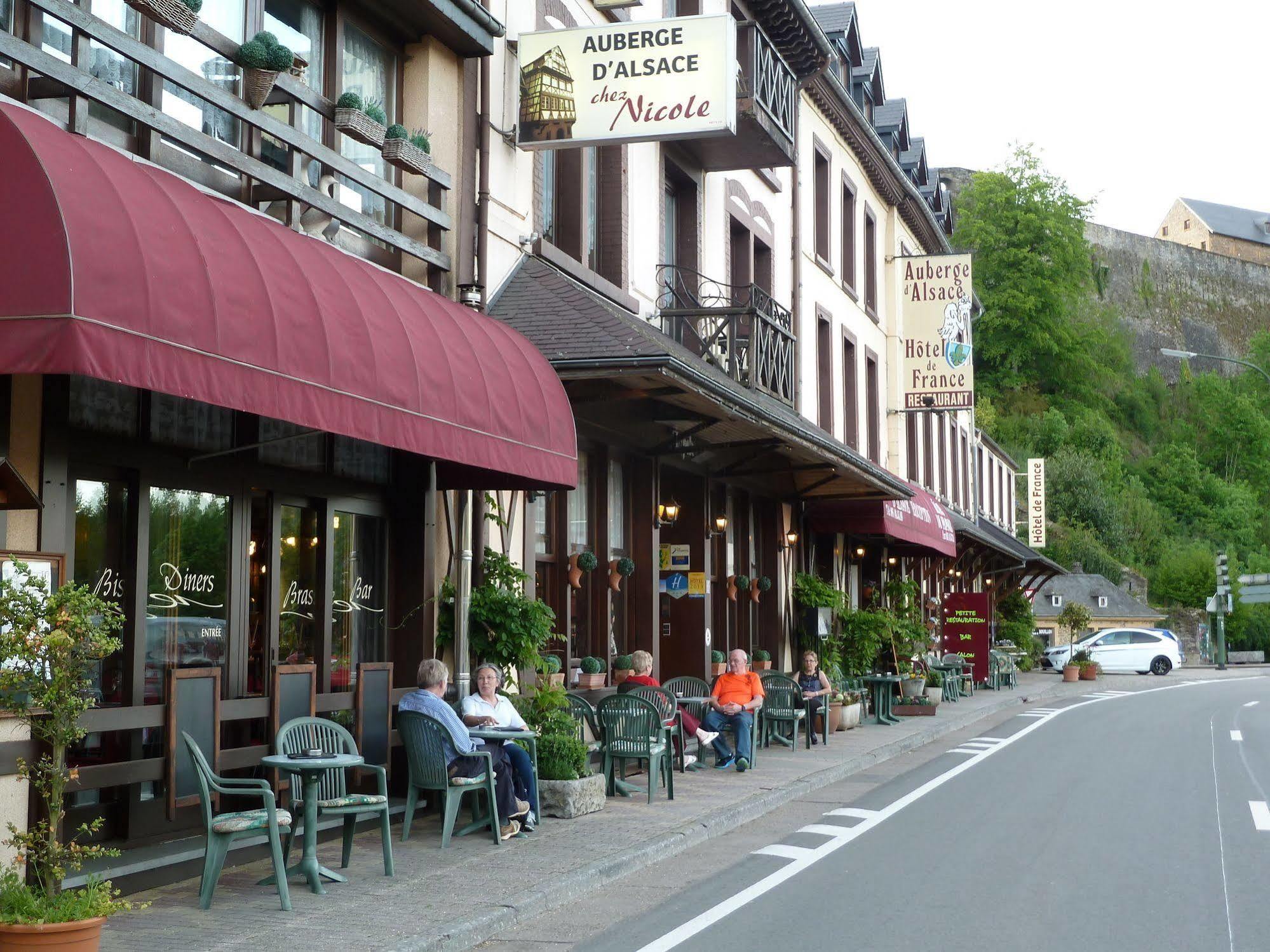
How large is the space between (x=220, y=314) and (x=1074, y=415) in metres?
82.2

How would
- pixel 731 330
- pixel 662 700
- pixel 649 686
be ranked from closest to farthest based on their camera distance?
pixel 662 700, pixel 649 686, pixel 731 330

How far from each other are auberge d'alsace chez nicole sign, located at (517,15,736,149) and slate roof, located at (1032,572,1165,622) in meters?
57.2

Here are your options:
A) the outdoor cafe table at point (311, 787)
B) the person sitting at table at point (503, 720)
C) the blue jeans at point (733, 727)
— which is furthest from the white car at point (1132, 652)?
the outdoor cafe table at point (311, 787)

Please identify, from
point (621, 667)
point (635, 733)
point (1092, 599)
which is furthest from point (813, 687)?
point (1092, 599)

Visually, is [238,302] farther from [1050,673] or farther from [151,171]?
[1050,673]

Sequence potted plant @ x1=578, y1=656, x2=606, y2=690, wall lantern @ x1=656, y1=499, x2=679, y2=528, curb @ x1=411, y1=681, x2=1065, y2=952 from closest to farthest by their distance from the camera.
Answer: curb @ x1=411, y1=681, x2=1065, y2=952 < potted plant @ x1=578, y1=656, x2=606, y2=690 < wall lantern @ x1=656, y1=499, x2=679, y2=528

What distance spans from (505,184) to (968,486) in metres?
34.0

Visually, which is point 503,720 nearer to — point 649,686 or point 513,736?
point 513,736

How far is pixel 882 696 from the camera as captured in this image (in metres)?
22.6

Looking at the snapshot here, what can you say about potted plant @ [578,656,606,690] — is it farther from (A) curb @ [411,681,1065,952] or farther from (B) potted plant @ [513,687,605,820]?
(B) potted plant @ [513,687,605,820]

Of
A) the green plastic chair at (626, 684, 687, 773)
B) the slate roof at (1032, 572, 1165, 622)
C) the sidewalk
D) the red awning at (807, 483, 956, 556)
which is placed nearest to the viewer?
the sidewalk

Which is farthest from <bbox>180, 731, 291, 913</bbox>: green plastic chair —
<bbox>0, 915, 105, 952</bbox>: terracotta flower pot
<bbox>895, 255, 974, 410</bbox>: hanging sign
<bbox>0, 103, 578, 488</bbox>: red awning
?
<bbox>895, 255, 974, 410</bbox>: hanging sign

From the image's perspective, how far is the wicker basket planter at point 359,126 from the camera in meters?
10.2

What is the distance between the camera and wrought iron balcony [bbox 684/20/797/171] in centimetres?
1630
